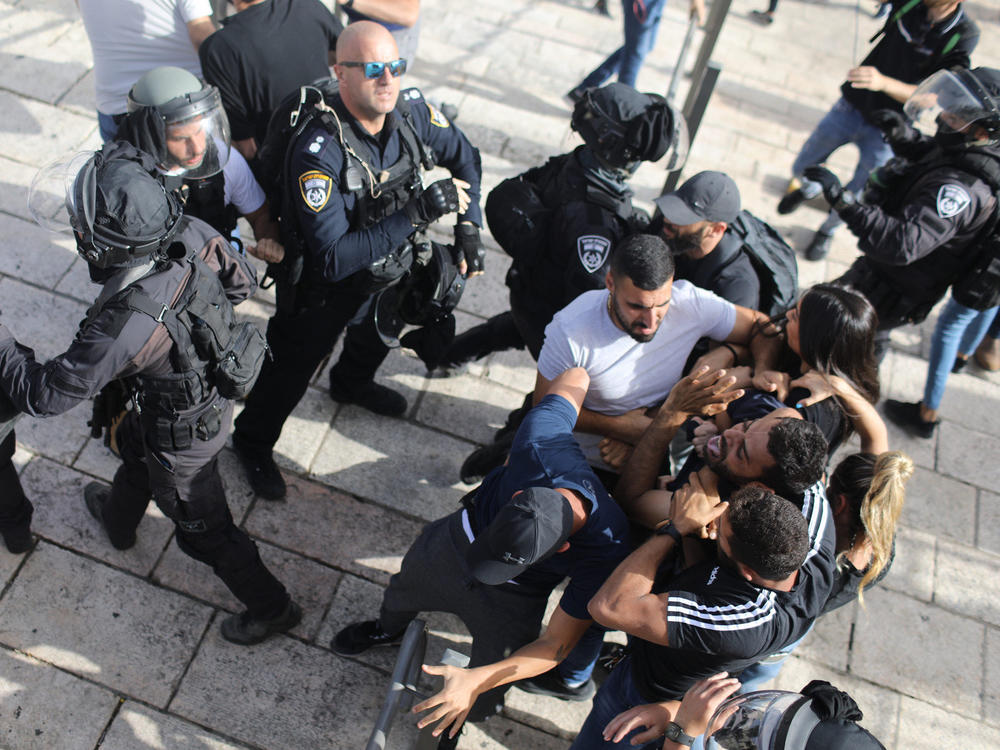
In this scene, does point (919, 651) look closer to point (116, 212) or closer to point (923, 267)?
point (923, 267)

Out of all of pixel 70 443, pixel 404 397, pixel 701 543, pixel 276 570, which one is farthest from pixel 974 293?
pixel 70 443

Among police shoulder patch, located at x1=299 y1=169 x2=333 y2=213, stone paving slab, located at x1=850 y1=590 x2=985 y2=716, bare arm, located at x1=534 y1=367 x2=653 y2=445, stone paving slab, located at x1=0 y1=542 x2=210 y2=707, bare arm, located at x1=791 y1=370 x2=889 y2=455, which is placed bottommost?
stone paving slab, located at x1=0 y1=542 x2=210 y2=707

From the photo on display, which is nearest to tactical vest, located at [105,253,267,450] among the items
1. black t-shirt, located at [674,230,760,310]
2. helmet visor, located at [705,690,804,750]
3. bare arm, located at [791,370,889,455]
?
black t-shirt, located at [674,230,760,310]

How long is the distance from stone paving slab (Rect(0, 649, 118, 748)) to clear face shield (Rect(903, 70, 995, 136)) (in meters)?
4.57

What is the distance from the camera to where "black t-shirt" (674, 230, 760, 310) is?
3463 mm

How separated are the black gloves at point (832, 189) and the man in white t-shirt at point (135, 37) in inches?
121

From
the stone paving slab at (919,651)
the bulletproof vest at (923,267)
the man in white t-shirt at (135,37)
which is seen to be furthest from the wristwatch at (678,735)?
the man in white t-shirt at (135,37)

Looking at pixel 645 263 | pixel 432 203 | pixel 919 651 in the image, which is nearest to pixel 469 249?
pixel 432 203

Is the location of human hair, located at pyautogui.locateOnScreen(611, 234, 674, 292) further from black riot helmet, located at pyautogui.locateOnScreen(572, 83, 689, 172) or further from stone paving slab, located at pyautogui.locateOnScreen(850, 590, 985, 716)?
stone paving slab, located at pyautogui.locateOnScreen(850, 590, 985, 716)

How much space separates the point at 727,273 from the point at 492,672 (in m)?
1.91

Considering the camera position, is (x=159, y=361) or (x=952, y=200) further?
(x=952, y=200)

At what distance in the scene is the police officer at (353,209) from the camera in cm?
329

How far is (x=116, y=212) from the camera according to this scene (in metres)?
2.52

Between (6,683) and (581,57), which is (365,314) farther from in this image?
(581,57)
